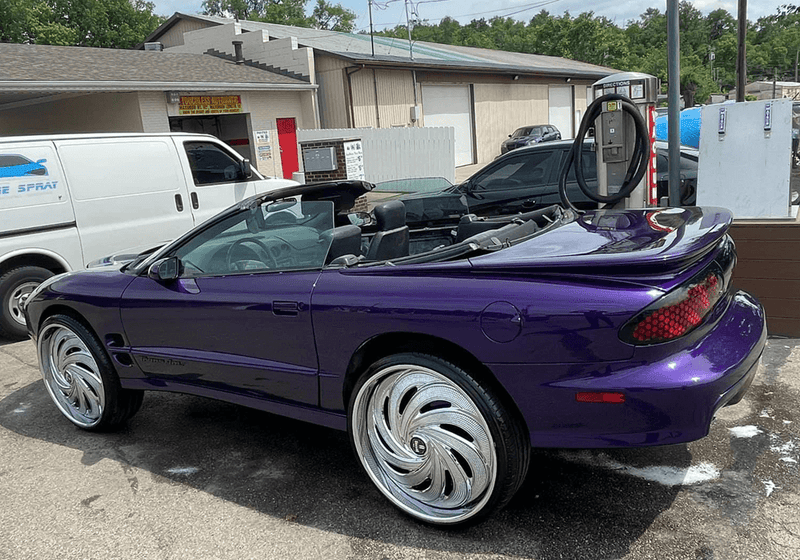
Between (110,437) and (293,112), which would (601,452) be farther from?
(293,112)

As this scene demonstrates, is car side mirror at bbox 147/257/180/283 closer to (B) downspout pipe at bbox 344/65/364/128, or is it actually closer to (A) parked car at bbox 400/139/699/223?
(A) parked car at bbox 400/139/699/223

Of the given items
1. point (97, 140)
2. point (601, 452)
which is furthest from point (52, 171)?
point (601, 452)

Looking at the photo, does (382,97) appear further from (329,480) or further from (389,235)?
(329,480)

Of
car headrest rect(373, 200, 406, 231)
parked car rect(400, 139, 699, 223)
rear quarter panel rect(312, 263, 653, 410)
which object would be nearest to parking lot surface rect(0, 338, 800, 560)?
rear quarter panel rect(312, 263, 653, 410)

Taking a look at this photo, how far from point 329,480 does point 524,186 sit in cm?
508

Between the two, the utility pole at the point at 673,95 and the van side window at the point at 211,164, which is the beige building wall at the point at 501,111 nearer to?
the van side window at the point at 211,164

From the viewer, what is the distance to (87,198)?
21.4 feet

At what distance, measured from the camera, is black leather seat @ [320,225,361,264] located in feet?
10.3

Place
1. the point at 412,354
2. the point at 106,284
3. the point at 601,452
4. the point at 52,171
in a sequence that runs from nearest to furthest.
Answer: the point at 412,354
the point at 601,452
the point at 106,284
the point at 52,171

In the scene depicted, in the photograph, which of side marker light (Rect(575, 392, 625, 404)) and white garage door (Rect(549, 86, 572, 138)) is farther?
white garage door (Rect(549, 86, 572, 138))

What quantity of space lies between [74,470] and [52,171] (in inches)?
148

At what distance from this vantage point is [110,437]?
13.0ft

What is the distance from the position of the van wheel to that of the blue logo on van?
0.90 metres

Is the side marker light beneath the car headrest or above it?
beneath
